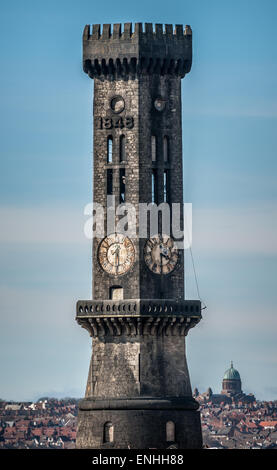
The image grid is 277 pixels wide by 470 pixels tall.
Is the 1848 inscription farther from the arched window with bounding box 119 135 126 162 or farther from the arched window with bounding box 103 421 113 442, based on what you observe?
the arched window with bounding box 103 421 113 442

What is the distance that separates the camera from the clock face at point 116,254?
96375mm

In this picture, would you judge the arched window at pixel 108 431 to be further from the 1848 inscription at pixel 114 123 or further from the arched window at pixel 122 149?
the 1848 inscription at pixel 114 123

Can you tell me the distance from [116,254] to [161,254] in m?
2.34

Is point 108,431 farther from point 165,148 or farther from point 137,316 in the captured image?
point 165,148

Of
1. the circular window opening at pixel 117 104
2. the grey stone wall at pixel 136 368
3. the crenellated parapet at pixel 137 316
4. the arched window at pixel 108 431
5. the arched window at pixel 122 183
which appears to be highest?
the circular window opening at pixel 117 104

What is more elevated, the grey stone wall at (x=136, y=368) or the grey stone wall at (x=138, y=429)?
the grey stone wall at (x=136, y=368)

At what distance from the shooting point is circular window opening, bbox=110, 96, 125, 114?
97.5m

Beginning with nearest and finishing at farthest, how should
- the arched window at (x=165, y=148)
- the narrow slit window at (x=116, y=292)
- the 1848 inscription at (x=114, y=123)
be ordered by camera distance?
the narrow slit window at (x=116, y=292)
the 1848 inscription at (x=114, y=123)
the arched window at (x=165, y=148)

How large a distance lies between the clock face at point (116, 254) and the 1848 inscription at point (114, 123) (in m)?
5.70

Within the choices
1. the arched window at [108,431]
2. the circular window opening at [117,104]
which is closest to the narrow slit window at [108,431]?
the arched window at [108,431]

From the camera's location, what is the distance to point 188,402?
9575 cm
